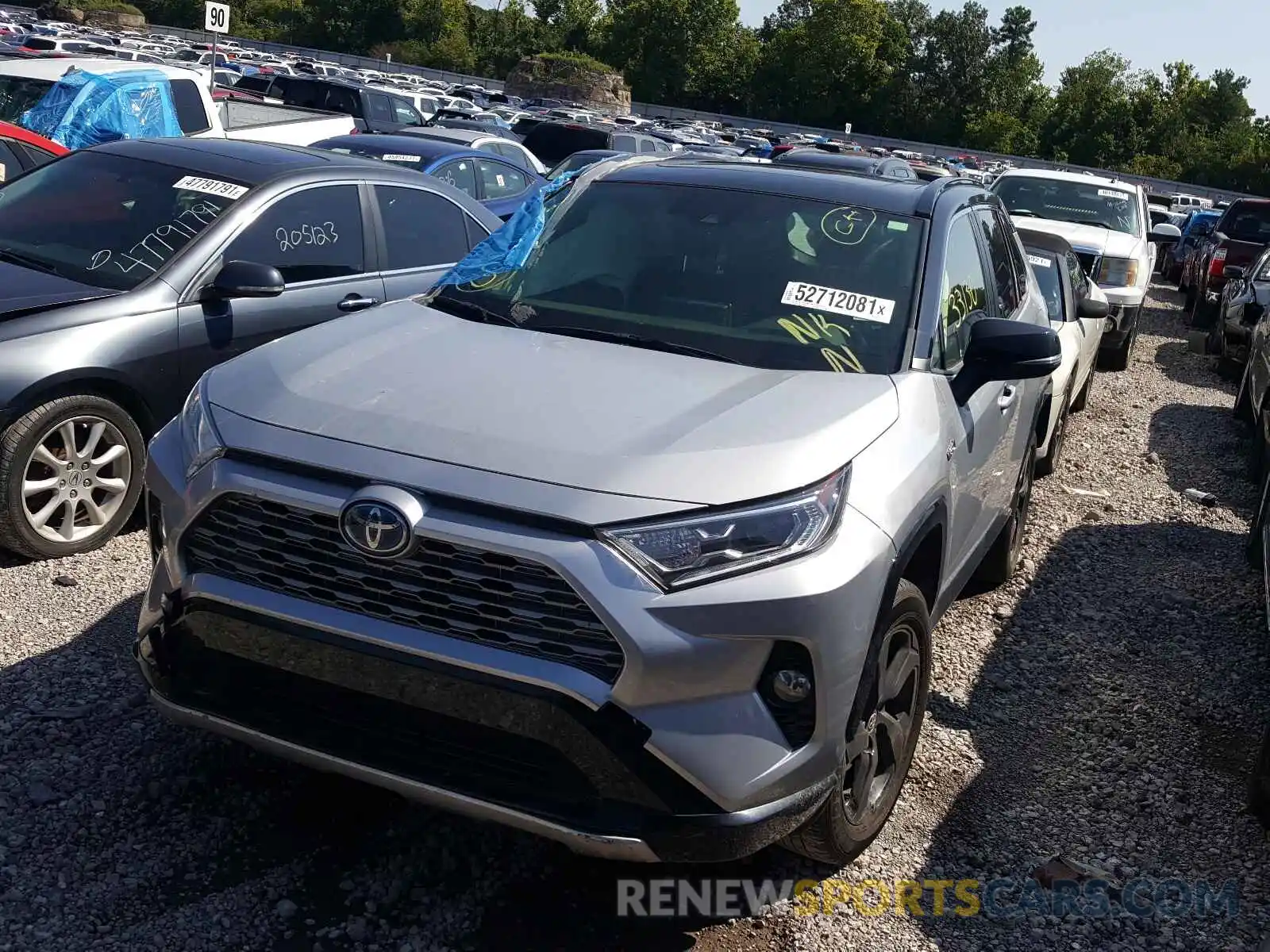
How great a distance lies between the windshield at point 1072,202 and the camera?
44.2 ft

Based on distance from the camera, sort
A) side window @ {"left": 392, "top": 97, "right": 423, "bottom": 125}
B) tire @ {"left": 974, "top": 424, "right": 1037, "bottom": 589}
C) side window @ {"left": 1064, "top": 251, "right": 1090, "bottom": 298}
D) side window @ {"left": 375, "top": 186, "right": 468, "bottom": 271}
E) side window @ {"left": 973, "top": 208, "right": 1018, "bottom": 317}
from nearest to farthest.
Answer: side window @ {"left": 973, "top": 208, "right": 1018, "bottom": 317} < tire @ {"left": 974, "top": 424, "right": 1037, "bottom": 589} < side window @ {"left": 375, "top": 186, "right": 468, "bottom": 271} < side window @ {"left": 1064, "top": 251, "right": 1090, "bottom": 298} < side window @ {"left": 392, "top": 97, "right": 423, "bottom": 125}

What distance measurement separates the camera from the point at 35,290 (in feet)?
17.0

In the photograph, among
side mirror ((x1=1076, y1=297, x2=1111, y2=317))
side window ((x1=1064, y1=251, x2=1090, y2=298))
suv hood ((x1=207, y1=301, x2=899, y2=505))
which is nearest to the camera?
suv hood ((x1=207, y1=301, x2=899, y2=505))

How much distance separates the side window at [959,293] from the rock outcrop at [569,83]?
238 feet

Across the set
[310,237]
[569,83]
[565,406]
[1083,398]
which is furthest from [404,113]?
[569,83]

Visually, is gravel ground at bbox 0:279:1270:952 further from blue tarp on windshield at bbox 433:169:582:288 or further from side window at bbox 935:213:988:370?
blue tarp on windshield at bbox 433:169:582:288

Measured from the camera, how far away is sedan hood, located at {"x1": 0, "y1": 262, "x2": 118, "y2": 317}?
507cm

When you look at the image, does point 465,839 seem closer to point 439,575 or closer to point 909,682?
point 439,575

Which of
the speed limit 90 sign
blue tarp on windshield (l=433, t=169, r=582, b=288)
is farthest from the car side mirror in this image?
the speed limit 90 sign

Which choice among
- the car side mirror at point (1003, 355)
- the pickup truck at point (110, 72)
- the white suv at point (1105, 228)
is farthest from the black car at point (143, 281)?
the white suv at point (1105, 228)

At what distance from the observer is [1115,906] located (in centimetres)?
353

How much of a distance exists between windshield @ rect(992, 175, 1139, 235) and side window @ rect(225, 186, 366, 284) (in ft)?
29.4

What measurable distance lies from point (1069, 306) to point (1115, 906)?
5.28m

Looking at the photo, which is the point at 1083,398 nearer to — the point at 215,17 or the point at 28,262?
the point at 28,262
